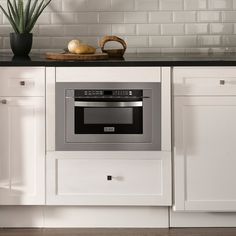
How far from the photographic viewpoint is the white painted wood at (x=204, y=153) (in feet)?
14.4

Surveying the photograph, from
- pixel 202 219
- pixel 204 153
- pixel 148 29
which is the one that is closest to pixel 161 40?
pixel 148 29

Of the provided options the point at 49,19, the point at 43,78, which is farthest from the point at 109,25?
the point at 43,78

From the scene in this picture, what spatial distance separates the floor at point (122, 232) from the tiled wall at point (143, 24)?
4.56 feet

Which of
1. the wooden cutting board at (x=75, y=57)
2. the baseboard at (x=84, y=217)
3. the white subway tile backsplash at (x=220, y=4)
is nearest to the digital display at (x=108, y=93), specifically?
the wooden cutting board at (x=75, y=57)

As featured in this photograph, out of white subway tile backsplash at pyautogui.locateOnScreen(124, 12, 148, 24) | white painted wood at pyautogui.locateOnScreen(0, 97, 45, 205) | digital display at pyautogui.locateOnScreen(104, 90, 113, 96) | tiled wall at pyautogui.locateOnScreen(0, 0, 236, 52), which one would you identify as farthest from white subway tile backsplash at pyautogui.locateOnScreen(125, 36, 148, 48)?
white painted wood at pyautogui.locateOnScreen(0, 97, 45, 205)

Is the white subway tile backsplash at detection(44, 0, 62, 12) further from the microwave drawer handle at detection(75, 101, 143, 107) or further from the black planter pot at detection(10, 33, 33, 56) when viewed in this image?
the microwave drawer handle at detection(75, 101, 143, 107)

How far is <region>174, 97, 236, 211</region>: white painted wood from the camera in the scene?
4402 millimetres

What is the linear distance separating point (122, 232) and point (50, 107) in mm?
896

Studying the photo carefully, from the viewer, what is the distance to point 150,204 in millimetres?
4430

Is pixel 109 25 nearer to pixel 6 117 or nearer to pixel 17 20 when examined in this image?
pixel 17 20

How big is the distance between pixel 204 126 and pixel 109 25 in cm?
120

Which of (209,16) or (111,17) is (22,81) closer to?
(111,17)

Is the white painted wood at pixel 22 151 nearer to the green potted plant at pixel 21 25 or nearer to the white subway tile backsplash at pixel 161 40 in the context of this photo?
the green potted plant at pixel 21 25

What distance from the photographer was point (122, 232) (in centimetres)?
443
